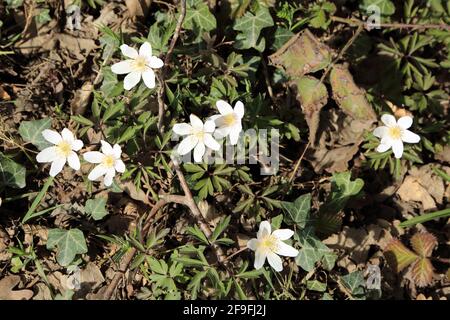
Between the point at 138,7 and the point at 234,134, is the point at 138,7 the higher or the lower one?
the higher one

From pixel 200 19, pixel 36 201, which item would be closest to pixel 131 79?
pixel 200 19

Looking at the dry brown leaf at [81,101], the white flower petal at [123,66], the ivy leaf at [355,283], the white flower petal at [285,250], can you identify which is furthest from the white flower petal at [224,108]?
the ivy leaf at [355,283]

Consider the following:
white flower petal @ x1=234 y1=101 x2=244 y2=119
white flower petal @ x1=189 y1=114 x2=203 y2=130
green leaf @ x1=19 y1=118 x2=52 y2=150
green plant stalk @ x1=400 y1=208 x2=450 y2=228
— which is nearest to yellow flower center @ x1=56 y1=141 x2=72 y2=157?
green leaf @ x1=19 y1=118 x2=52 y2=150

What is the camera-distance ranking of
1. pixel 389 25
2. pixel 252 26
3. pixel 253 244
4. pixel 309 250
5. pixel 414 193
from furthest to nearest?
pixel 414 193
pixel 252 26
pixel 389 25
pixel 309 250
pixel 253 244

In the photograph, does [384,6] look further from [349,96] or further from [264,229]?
[264,229]

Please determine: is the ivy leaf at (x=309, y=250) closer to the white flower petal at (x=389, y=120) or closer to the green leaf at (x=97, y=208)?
the white flower petal at (x=389, y=120)
